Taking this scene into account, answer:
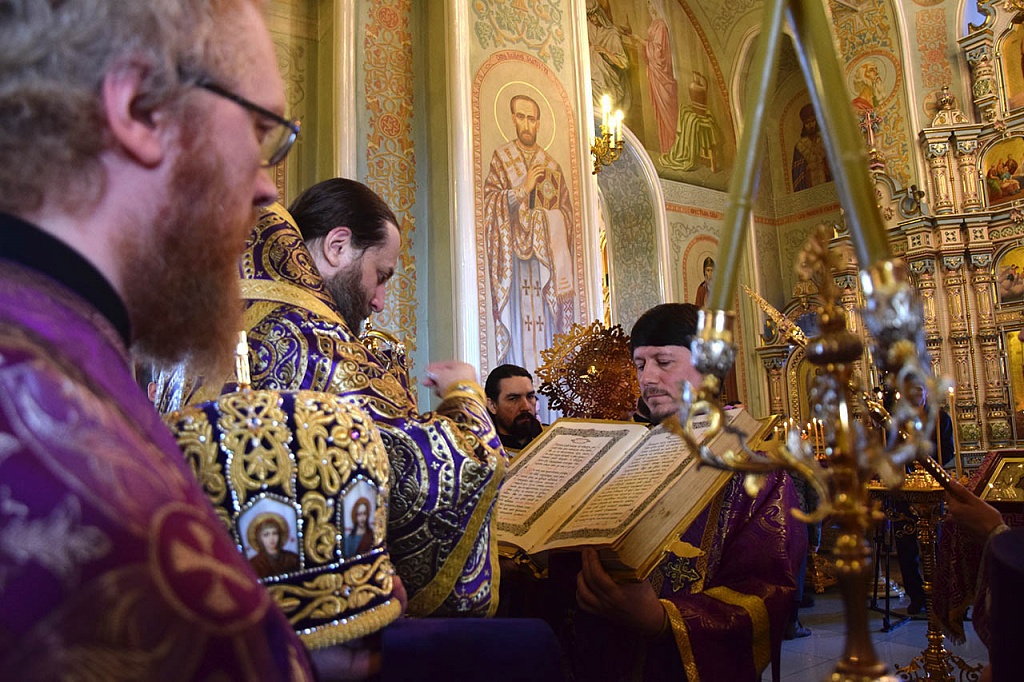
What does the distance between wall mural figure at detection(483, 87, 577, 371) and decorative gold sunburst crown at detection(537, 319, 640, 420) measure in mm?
2721

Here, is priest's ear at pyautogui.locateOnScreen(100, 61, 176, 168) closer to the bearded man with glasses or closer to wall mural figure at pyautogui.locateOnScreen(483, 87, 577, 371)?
the bearded man with glasses

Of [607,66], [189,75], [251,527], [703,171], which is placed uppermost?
[607,66]

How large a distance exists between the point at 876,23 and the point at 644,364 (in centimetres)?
1439

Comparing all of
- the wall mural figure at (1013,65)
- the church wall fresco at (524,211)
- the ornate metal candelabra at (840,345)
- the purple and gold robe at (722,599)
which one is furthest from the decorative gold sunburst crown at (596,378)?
the wall mural figure at (1013,65)

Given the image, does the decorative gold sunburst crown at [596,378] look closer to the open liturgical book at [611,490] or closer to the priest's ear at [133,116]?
the open liturgical book at [611,490]

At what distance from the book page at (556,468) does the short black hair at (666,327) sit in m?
0.54

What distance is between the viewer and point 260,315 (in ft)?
5.32

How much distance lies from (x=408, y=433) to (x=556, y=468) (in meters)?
0.60

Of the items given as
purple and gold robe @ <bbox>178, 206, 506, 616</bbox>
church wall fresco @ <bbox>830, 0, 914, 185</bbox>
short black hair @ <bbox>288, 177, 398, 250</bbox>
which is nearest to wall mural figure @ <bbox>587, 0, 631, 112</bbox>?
church wall fresco @ <bbox>830, 0, 914, 185</bbox>

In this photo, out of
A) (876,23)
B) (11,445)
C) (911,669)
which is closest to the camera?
(11,445)

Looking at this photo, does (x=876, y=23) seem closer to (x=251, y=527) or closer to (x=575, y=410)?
(x=575, y=410)

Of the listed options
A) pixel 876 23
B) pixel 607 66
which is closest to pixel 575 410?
pixel 607 66

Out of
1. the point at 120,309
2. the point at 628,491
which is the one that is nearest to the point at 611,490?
the point at 628,491

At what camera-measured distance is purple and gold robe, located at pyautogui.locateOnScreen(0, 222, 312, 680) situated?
49 cm
